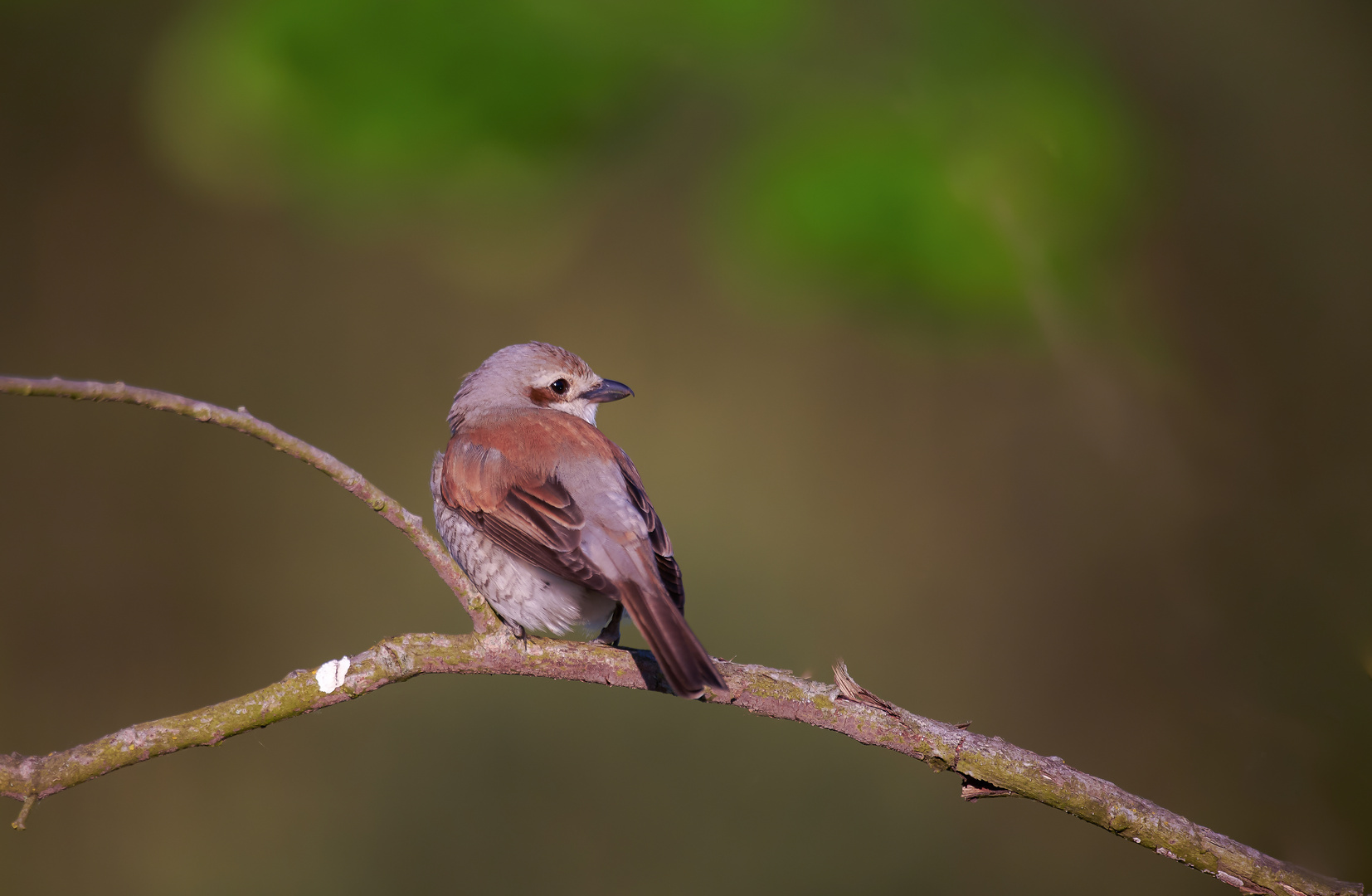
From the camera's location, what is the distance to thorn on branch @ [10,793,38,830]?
1346 mm

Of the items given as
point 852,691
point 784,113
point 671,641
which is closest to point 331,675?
point 671,641

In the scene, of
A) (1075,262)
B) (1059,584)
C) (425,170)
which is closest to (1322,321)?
(1075,262)

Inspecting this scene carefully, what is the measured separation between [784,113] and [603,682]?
2248mm

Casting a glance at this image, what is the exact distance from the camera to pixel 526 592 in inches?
93.9

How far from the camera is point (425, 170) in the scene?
3305 millimetres

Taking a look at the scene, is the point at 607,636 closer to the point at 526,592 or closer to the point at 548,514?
the point at 526,592

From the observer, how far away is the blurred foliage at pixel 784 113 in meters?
2.99

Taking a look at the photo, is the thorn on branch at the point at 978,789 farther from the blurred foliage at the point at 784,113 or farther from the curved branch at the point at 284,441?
the blurred foliage at the point at 784,113

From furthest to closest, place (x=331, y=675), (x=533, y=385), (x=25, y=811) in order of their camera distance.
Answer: (x=533, y=385) < (x=331, y=675) < (x=25, y=811)

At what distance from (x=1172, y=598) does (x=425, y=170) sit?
3.35 m

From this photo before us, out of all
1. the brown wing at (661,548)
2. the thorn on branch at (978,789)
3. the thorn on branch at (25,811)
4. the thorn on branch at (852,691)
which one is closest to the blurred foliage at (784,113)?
the brown wing at (661,548)

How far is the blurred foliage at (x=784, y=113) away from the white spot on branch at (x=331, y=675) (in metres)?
1.99

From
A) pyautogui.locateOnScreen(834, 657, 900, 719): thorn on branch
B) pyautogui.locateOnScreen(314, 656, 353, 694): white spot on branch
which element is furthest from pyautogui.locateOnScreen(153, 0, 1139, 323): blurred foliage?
pyautogui.locateOnScreen(314, 656, 353, 694): white spot on branch

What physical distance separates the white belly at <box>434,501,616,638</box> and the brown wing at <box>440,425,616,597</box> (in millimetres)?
78
